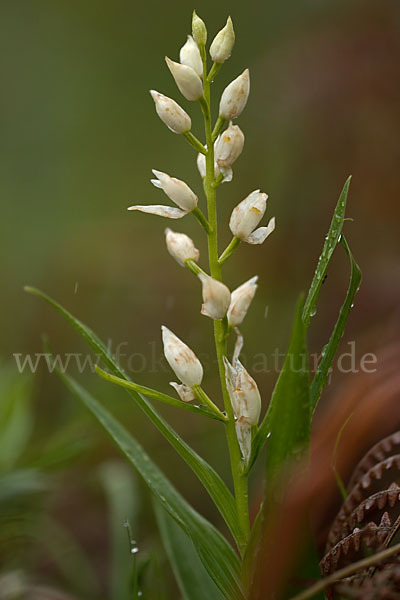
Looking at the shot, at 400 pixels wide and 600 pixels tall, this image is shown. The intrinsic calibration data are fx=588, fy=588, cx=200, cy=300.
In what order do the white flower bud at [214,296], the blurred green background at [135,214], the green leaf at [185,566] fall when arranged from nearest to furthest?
the white flower bud at [214,296], the green leaf at [185,566], the blurred green background at [135,214]

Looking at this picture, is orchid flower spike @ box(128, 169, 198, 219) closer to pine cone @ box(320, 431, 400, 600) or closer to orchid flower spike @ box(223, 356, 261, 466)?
orchid flower spike @ box(223, 356, 261, 466)

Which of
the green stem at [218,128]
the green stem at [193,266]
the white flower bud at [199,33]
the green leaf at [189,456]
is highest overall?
the white flower bud at [199,33]

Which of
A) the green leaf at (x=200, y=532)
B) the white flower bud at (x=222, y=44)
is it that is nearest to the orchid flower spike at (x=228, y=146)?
the white flower bud at (x=222, y=44)

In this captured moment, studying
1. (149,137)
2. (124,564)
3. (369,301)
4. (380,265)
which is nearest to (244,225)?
(124,564)

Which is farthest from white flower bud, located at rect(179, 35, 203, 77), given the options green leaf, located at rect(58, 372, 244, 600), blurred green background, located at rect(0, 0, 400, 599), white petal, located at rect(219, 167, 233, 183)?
blurred green background, located at rect(0, 0, 400, 599)

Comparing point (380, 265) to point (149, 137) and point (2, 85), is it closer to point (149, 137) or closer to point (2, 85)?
point (149, 137)

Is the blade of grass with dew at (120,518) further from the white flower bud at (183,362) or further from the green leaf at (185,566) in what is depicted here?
the white flower bud at (183,362)

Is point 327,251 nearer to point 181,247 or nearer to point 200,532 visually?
point 181,247

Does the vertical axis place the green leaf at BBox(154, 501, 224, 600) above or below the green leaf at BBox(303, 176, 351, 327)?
below
